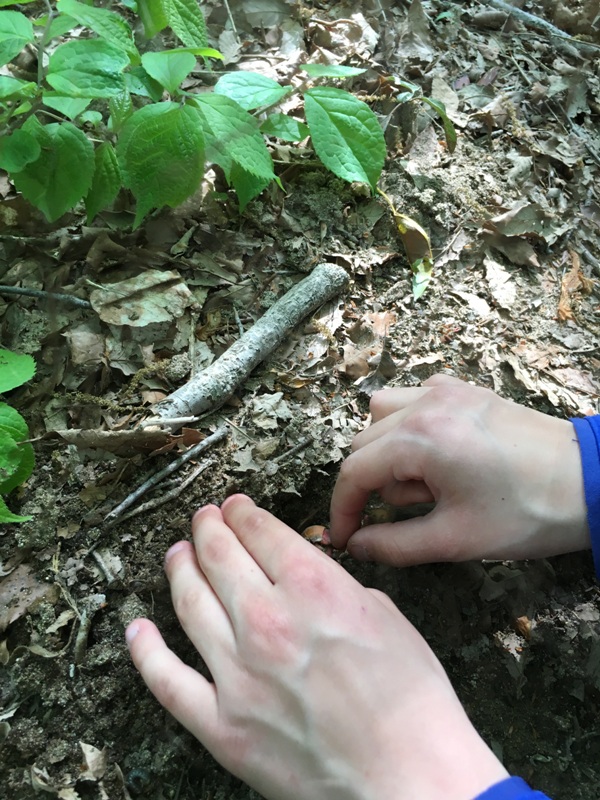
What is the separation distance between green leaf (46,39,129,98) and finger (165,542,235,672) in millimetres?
1297

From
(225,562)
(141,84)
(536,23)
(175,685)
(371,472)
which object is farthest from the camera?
(536,23)

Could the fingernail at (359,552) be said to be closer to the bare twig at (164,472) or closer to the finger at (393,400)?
the finger at (393,400)

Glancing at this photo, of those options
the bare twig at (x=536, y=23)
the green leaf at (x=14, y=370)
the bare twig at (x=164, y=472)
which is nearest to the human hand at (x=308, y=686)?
the bare twig at (x=164, y=472)

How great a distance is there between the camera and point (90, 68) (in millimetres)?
1449

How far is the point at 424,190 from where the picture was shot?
7.86 feet

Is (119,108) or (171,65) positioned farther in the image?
(119,108)

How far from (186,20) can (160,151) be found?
47 centimetres

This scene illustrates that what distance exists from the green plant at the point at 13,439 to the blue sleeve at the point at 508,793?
1257mm

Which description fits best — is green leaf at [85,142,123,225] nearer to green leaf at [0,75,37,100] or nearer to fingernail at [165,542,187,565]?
green leaf at [0,75,37,100]

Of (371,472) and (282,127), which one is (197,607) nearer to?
(371,472)

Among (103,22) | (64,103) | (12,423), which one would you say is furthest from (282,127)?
(12,423)

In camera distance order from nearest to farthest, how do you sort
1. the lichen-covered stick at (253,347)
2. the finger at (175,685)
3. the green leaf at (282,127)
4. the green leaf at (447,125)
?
the finger at (175,685)
the lichen-covered stick at (253,347)
the green leaf at (282,127)
the green leaf at (447,125)

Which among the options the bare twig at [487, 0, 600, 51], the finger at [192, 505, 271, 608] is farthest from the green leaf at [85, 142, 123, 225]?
the bare twig at [487, 0, 600, 51]

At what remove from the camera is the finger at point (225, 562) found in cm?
134
